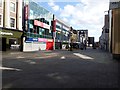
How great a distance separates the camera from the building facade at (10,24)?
42219 mm

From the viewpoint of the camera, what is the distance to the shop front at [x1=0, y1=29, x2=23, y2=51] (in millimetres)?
41969

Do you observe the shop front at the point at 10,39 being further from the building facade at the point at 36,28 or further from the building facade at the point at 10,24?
the building facade at the point at 36,28

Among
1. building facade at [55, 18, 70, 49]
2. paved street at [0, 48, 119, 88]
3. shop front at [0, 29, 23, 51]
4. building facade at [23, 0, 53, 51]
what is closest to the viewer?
paved street at [0, 48, 119, 88]

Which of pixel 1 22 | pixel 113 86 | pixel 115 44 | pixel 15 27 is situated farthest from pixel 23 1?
pixel 113 86

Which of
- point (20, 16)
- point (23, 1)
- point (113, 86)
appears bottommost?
point (113, 86)

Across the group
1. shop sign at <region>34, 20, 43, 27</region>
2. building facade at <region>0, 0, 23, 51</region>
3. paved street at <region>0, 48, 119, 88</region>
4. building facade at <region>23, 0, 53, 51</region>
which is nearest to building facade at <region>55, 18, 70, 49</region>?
building facade at <region>23, 0, 53, 51</region>

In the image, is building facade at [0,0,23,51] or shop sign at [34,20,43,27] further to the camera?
shop sign at [34,20,43,27]

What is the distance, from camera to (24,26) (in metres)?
50.2

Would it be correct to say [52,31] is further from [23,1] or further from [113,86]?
[113,86]

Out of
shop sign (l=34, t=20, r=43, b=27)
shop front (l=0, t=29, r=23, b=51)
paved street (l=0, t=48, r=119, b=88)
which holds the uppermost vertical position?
shop sign (l=34, t=20, r=43, b=27)

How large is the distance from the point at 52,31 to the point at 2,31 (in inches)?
1534

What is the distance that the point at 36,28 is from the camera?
6041cm

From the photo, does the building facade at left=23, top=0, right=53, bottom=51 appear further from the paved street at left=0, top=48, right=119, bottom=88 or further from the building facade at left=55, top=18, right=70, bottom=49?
the paved street at left=0, top=48, right=119, bottom=88

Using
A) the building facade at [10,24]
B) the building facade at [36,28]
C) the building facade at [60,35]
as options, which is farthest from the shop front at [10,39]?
the building facade at [60,35]
